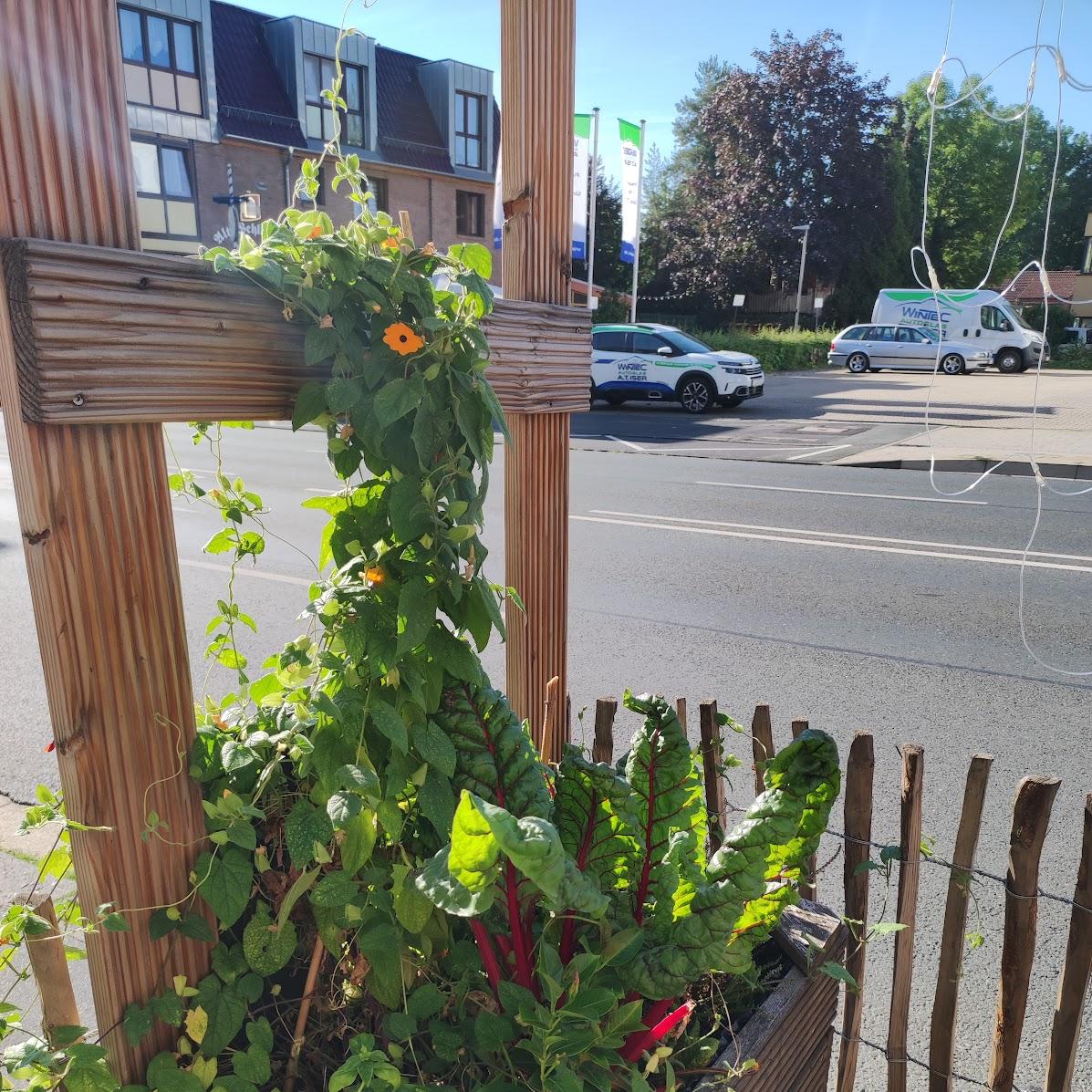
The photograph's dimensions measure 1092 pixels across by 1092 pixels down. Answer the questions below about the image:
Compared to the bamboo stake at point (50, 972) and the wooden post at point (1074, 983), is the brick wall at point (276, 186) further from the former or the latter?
the bamboo stake at point (50, 972)

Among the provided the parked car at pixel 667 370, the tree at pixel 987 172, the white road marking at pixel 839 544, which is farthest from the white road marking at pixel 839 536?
the parked car at pixel 667 370

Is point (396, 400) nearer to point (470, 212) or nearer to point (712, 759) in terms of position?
point (712, 759)

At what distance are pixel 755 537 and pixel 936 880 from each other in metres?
5.10

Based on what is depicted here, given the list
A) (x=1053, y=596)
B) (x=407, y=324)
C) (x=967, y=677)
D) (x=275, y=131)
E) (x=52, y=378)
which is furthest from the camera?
(x=275, y=131)

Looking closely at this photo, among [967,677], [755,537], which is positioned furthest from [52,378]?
[755,537]

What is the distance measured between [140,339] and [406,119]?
3248 centimetres

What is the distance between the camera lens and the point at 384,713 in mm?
1325

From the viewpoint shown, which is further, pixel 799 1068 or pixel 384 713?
pixel 799 1068

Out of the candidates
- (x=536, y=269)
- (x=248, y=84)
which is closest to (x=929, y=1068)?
(x=536, y=269)

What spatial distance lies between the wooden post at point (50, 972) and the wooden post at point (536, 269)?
3.17ft

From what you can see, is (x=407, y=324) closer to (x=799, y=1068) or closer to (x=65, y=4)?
(x=65, y=4)

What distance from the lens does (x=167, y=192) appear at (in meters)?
24.4

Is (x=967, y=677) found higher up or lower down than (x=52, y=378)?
lower down

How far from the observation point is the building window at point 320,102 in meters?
26.0
